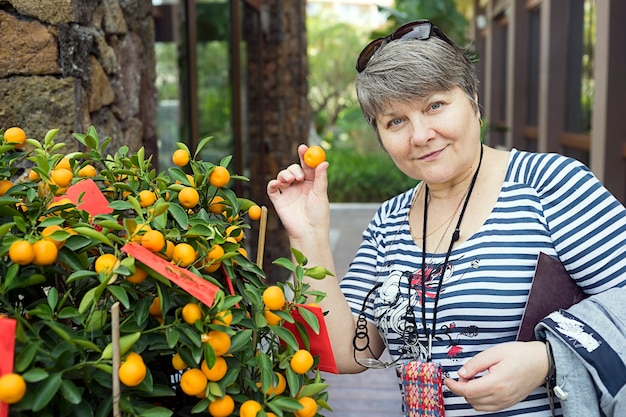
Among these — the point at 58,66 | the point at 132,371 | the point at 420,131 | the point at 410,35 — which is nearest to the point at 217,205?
the point at 132,371

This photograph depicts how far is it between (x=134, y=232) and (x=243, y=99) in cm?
463

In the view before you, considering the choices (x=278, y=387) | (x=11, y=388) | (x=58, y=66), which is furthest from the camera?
(x=58, y=66)

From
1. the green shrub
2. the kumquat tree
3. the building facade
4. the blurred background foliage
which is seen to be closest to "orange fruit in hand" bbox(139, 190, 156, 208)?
the kumquat tree

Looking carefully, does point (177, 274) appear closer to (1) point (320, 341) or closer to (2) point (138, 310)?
(2) point (138, 310)

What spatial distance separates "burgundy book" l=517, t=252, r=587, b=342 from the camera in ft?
Answer: 4.45

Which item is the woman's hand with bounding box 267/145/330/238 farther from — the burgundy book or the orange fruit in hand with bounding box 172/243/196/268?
the orange fruit in hand with bounding box 172/243/196/268

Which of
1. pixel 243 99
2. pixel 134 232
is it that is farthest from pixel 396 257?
pixel 243 99

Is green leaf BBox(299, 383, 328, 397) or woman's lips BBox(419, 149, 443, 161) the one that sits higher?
woman's lips BBox(419, 149, 443, 161)

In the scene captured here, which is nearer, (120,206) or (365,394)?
(120,206)

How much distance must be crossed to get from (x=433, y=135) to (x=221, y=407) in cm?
75

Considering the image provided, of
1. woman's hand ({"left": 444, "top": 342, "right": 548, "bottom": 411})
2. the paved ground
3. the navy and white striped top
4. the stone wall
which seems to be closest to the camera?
woman's hand ({"left": 444, "top": 342, "right": 548, "bottom": 411})

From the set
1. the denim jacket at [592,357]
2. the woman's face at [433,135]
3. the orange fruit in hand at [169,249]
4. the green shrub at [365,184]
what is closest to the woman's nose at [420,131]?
the woman's face at [433,135]

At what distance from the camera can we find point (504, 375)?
127 cm

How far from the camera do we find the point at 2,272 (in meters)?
0.95
